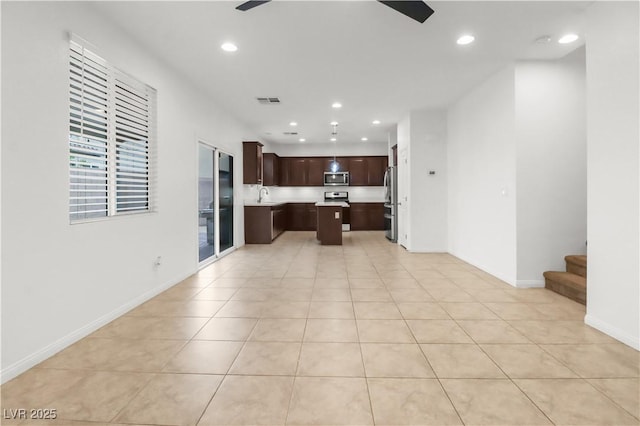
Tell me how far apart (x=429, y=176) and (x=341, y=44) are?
11.4 ft

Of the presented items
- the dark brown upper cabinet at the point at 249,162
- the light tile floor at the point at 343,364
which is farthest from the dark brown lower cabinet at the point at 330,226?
the light tile floor at the point at 343,364

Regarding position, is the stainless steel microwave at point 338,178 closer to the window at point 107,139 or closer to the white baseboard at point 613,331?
the window at point 107,139

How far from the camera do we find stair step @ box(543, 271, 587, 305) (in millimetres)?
3244

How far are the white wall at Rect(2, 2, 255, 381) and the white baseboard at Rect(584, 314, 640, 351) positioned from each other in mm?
4247

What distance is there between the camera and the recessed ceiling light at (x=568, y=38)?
3.26m

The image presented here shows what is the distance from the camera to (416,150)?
6.11m

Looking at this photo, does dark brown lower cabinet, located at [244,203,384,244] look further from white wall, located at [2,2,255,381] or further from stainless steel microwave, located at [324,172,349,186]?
white wall, located at [2,2,255,381]

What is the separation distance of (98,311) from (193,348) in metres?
1.06

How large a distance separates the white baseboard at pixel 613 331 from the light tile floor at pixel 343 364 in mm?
61

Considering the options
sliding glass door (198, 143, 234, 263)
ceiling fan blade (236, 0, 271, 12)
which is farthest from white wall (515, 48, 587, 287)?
sliding glass door (198, 143, 234, 263)

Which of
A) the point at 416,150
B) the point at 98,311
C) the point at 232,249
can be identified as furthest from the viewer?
the point at 232,249

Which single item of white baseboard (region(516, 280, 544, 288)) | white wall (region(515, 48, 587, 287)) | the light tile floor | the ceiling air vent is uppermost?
the ceiling air vent

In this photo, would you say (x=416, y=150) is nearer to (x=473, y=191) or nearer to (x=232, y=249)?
(x=473, y=191)

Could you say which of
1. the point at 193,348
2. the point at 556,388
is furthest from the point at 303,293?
the point at 556,388
